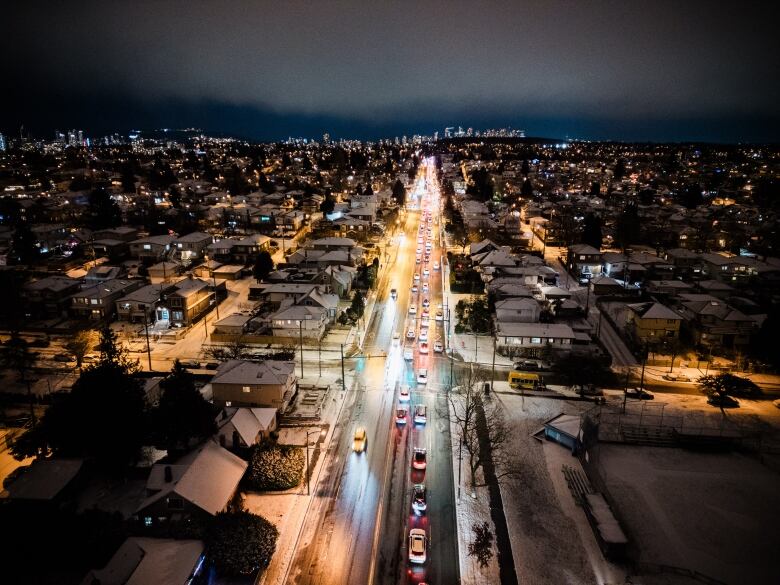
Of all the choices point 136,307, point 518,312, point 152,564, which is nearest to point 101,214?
point 136,307

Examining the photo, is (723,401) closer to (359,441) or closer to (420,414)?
(420,414)

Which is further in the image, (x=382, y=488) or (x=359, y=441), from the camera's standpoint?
(x=359, y=441)

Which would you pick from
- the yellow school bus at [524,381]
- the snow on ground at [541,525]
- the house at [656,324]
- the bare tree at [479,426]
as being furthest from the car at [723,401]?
the bare tree at [479,426]

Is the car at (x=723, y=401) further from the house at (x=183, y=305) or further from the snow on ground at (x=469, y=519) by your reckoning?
the house at (x=183, y=305)

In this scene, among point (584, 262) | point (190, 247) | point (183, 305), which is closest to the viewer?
point (183, 305)

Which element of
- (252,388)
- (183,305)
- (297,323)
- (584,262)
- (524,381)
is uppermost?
(584,262)

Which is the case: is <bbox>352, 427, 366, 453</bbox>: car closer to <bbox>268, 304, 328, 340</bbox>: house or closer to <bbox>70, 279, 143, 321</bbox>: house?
Result: <bbox>268, 304, 328, 340</bbox>: house
